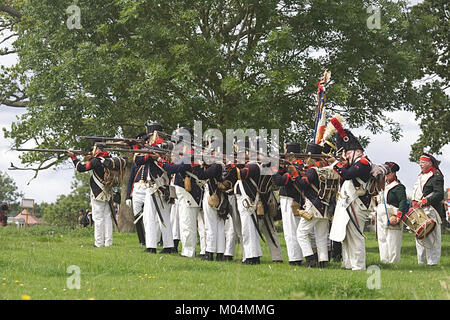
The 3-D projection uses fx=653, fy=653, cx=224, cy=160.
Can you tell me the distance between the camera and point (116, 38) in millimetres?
22234

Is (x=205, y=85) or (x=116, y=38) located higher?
(x=116, y=38)

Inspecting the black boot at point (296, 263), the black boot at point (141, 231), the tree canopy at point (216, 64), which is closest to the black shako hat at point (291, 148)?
the black boot at point (296, 263)

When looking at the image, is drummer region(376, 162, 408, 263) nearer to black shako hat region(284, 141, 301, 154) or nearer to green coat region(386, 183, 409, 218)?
green coat region(386, 183, 409, 218)

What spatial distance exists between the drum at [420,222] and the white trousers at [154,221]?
183 inches

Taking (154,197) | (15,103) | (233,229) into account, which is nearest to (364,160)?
(233,229)

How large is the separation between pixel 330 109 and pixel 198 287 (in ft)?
44.4

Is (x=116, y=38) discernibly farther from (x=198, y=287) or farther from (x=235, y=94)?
(x=198, y=287)

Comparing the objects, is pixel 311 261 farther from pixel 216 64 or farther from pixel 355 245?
pixel 216 64

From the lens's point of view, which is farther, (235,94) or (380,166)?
(235,94)

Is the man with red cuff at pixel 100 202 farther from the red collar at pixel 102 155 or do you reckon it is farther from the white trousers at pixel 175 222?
the white trousers at pixel 175 222

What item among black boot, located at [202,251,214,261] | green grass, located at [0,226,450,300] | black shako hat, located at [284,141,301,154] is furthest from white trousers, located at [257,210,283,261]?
black shako hat, located at [284,141,301,154]

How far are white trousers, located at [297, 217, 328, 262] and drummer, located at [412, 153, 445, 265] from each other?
264 cm
